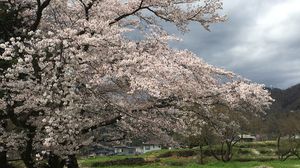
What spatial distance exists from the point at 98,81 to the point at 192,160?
141 ft

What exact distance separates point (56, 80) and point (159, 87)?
359 centimetres

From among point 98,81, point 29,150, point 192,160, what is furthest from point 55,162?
point 192,160

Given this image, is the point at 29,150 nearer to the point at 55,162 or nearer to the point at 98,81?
the point at 55,162

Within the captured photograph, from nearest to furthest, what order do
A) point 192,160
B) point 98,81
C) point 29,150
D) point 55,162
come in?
point 98,81
point 29,150
point 55,162
point 192,160

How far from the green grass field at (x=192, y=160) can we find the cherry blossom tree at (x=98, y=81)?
26654 mm

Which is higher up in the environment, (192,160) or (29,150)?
(29,150)

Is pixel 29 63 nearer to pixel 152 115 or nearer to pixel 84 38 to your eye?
pixel 84 38

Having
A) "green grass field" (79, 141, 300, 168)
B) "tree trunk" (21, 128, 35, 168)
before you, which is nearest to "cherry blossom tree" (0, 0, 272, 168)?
"tree trunk" (21, 128, 35, 168)

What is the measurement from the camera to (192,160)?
5500 cm

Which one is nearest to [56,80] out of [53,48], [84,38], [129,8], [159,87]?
[53,48]

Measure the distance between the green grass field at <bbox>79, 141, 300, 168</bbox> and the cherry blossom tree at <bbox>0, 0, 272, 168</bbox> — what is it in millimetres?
26654

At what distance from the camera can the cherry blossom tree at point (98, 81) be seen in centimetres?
1297

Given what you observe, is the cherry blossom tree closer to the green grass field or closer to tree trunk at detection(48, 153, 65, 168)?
tree trunk at detection(48, 153, 65, 168)

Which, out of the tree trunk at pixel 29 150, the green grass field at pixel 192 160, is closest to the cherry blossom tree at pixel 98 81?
the tree trunk at pixel 29 150
